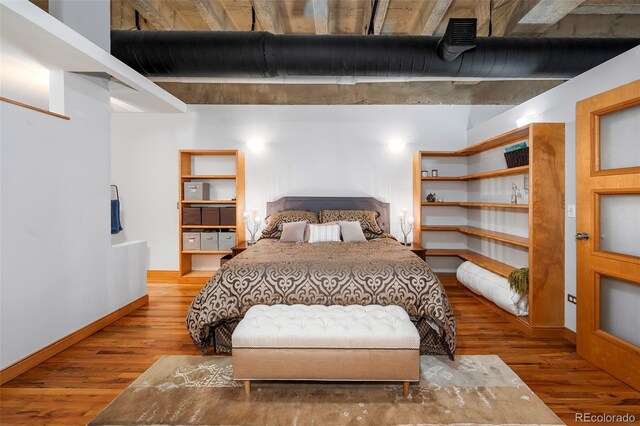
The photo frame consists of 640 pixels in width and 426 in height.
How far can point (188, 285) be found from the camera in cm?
447

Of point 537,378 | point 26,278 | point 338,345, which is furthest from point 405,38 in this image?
point 26,278

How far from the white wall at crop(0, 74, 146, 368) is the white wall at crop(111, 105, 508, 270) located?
5.18 ft

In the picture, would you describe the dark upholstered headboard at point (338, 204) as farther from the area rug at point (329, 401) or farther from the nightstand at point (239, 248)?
the area rug at point (329, 401)

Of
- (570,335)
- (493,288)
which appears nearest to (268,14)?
(493,288)

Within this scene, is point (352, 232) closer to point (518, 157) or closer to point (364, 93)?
point (518, 157)

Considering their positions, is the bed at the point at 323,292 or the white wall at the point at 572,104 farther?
the bed at the point at 323,292

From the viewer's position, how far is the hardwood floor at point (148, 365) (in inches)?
73.4

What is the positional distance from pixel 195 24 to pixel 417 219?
3.62 meters

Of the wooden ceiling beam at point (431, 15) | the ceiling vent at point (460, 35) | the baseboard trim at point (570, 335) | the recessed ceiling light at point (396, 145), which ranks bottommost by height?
the baseboard trim at point (570, 335)

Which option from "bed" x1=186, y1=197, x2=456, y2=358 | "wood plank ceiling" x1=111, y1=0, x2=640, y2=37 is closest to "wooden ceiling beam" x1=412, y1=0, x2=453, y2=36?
"wood plank ceiling" x1=111, y1=0, x2=640, y2=37

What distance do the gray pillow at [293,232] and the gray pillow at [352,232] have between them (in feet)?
1.49

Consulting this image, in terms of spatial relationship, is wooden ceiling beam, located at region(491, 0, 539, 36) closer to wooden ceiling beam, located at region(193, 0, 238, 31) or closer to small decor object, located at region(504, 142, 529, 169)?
small decor object, located at region(504, 142, 529, 169)

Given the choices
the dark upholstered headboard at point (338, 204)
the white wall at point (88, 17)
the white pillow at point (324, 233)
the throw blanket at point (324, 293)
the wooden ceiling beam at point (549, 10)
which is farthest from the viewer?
the dark upholstered headboard at point (338, 204)

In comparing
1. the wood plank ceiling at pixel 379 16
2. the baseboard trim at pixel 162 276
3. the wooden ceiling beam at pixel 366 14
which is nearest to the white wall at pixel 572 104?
the wood plank ceiling at pixel 379 16
